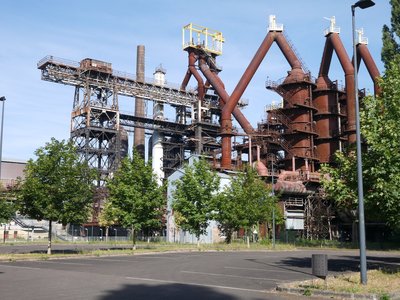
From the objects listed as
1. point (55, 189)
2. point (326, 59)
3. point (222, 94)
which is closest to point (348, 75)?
point (326, 59)

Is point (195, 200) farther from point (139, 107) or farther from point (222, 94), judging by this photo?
point (139, 107)

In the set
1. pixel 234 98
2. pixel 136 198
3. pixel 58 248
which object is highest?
pixel 234 98

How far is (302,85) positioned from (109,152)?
27889 millimetres

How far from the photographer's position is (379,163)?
16.1 m

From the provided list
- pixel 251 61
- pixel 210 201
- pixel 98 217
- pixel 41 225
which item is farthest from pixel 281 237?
pixel 41 225

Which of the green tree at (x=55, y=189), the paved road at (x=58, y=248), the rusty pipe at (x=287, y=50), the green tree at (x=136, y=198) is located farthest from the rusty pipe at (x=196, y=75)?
the green tree at (x=55, y=189)

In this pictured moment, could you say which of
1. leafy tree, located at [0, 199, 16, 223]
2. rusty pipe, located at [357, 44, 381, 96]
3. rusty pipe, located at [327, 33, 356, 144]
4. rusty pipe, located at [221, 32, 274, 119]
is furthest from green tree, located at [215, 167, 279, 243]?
rusty pipe, located at [357, 44, 381, 96]

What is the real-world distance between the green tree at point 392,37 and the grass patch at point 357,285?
2335cm

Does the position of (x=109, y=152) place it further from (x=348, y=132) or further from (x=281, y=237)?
(x=348, y=132)

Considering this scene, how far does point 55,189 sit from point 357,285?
64.6 feet

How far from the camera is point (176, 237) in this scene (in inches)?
2303

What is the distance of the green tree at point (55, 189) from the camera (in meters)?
27.7

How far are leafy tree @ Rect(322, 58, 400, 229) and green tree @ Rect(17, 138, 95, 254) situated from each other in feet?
51.7

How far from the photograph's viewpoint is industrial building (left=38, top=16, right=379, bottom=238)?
58.1 m
